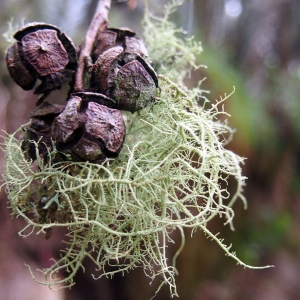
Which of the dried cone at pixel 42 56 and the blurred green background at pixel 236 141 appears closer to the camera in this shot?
the dried cone at pixel 42 56

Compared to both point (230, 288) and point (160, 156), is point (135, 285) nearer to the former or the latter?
point (230, 288)

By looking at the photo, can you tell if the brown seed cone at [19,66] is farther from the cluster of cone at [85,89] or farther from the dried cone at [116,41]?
the dried cone at [116,41]

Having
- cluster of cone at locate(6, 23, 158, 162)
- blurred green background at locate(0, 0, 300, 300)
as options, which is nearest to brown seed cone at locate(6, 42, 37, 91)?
cluster of cone at locate(6, 23, 158, 162)

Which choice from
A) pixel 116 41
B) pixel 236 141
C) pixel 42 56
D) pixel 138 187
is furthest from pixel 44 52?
pixel 236 141

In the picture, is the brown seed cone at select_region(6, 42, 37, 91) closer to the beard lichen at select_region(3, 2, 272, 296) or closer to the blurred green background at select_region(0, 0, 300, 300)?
the beard lichen at select_region(3, 2, 272, 296)

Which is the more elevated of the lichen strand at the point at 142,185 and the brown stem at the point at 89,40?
the brown stem at the point at 89,40

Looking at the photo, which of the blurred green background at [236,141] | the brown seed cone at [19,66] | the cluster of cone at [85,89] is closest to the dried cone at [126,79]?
the cluster of cone at [85,89]

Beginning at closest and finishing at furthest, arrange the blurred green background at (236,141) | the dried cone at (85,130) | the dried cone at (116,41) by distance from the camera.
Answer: the dried cone at (85,130) → the dried cone at (116,41) → the blurred green background at (236,141)

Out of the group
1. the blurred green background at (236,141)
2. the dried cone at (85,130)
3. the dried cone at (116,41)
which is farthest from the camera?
the blurred green background at (236,141)

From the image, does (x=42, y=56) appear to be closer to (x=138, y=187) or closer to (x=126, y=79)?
(x=126, y=79)
